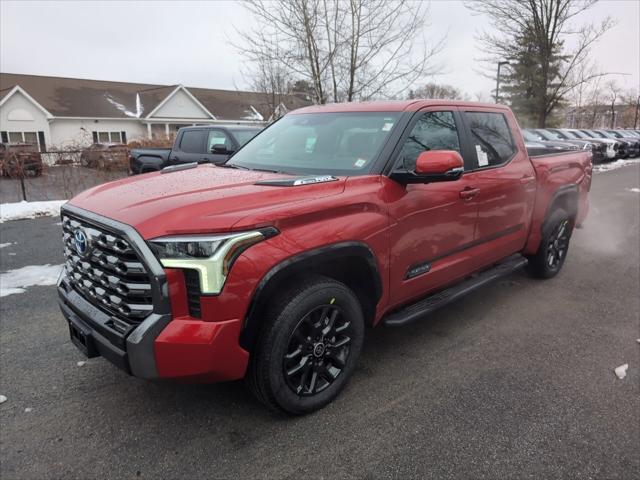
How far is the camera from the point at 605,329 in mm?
3975

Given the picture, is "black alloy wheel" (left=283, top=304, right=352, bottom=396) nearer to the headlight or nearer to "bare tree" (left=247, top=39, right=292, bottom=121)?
the headlight

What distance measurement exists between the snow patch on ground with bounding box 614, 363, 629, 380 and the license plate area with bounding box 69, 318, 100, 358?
343 centimetres

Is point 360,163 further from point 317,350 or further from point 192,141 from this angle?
point 192,141

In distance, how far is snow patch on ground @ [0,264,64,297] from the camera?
484cm

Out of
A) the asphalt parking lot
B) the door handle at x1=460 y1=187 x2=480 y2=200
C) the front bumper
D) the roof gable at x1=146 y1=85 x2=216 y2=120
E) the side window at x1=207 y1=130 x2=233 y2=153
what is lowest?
the asphalt parking lot

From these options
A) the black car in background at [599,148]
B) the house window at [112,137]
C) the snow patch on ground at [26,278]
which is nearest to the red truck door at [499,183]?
the snow patch on ground at [26,278]

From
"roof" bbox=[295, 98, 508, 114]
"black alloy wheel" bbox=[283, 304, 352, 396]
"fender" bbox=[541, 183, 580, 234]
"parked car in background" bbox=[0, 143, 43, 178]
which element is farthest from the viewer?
"parked car in background" bbox=[0, 143, 43, 178]

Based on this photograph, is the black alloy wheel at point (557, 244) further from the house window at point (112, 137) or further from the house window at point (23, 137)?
the house window at point (112, 137)

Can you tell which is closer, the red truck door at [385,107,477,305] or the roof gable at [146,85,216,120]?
the red truck door at [385,107,477,305]

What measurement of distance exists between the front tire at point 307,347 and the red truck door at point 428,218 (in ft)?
1.48

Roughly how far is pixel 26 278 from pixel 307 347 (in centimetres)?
414

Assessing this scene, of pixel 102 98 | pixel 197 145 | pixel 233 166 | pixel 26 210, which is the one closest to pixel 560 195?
pixel 233 166

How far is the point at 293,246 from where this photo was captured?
2.40 meters

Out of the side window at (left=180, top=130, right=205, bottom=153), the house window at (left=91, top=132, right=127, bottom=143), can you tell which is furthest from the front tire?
the house window at (left=91, top=132, right=127, bottom=143)
